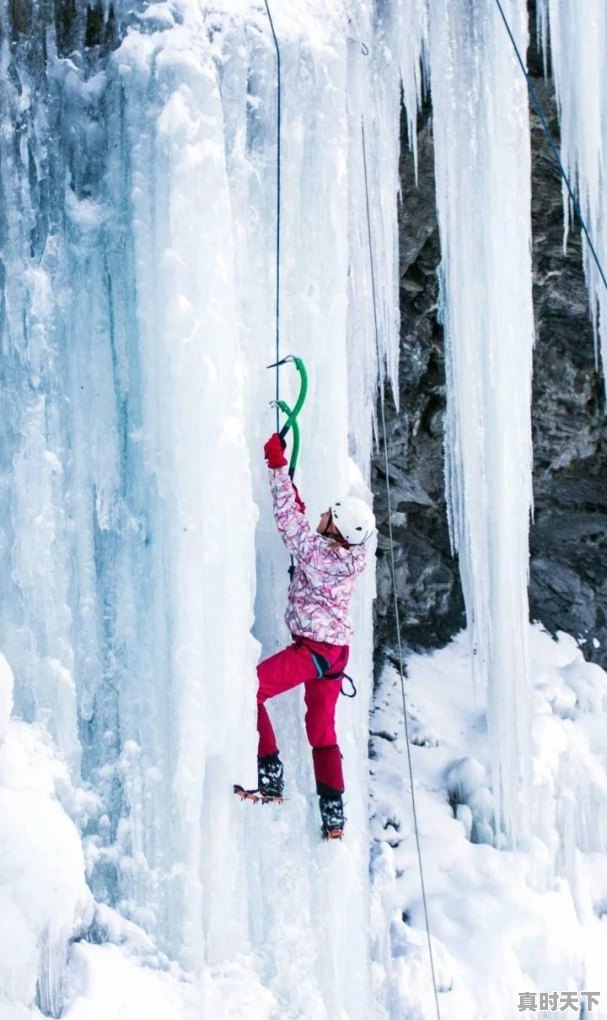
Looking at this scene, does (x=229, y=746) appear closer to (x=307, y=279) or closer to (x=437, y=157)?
(x=307, y=279)

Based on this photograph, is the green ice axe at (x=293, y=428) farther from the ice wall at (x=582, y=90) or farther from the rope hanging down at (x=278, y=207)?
the ice wall at (x=582, y=90)

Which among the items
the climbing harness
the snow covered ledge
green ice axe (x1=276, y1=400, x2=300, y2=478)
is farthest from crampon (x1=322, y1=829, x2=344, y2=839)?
green ice axe (x1=276, y1=400, x2=300, y2=478)

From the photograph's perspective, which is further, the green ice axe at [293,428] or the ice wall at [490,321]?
the ice wall at [490,321]

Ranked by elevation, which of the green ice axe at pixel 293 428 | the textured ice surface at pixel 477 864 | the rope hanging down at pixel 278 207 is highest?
the rope hanging down at pixel 278 207

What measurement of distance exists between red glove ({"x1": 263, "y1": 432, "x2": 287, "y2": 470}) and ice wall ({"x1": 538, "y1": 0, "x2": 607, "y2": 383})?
2.72 metres

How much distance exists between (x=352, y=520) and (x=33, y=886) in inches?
57.2

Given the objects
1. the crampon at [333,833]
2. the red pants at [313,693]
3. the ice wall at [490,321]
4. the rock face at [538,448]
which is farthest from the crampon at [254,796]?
the rock face at [538,448]

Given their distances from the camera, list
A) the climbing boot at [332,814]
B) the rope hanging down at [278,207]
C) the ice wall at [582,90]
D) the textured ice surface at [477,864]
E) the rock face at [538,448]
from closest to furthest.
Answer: the rope hanging down at [278,207], the climbing boot at [332,814], the textured ice surface at [477,864], the ice wall at [582,90], the rock face at [538,448]

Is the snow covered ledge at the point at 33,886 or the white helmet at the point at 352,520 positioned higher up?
the white helmet at the point at 352,520

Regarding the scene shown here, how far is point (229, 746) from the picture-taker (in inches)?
134

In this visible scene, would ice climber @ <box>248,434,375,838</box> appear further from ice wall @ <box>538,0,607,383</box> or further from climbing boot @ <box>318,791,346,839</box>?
ice wall @ <box>538,0,607,383</box>

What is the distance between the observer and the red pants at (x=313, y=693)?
367 cm

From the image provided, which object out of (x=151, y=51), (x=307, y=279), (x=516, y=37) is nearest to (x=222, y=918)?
(x=307, y=279)

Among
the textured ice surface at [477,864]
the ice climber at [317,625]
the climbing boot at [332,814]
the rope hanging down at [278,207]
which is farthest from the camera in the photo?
the textured ice surface at [477,864]
